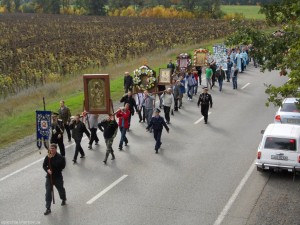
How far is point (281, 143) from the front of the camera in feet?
51.5

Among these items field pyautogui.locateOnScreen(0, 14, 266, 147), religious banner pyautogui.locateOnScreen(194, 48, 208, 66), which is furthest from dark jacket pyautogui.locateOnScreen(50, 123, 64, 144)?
religious banner pyautogui.locateOnScreen(194, 48, 208, 66)

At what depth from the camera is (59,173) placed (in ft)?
43.5

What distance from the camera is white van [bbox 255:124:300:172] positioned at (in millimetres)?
15344

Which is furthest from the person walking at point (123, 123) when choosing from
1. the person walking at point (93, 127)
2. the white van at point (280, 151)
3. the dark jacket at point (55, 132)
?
the white van at point (280, 151)

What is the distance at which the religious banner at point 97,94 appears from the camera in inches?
789

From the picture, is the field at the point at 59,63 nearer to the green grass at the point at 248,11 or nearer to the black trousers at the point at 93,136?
the black trousers at the point at 93,136

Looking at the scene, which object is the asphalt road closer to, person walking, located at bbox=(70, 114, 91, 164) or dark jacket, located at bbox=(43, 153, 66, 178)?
person walking, located at bbox=(70, 114, 91, 164)

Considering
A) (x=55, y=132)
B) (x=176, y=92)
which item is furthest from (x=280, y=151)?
(x=176, y=92)

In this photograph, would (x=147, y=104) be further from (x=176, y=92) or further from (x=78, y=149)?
(x=78, y=149)

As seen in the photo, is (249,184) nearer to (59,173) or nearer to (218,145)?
(218,145)

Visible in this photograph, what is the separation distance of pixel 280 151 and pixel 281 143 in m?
0.31

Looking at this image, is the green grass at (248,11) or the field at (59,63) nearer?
the field at (59,63)

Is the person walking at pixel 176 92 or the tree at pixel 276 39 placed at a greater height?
the tree at pixel 276 39

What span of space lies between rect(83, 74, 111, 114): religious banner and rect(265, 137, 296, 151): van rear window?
6853 millimetres
